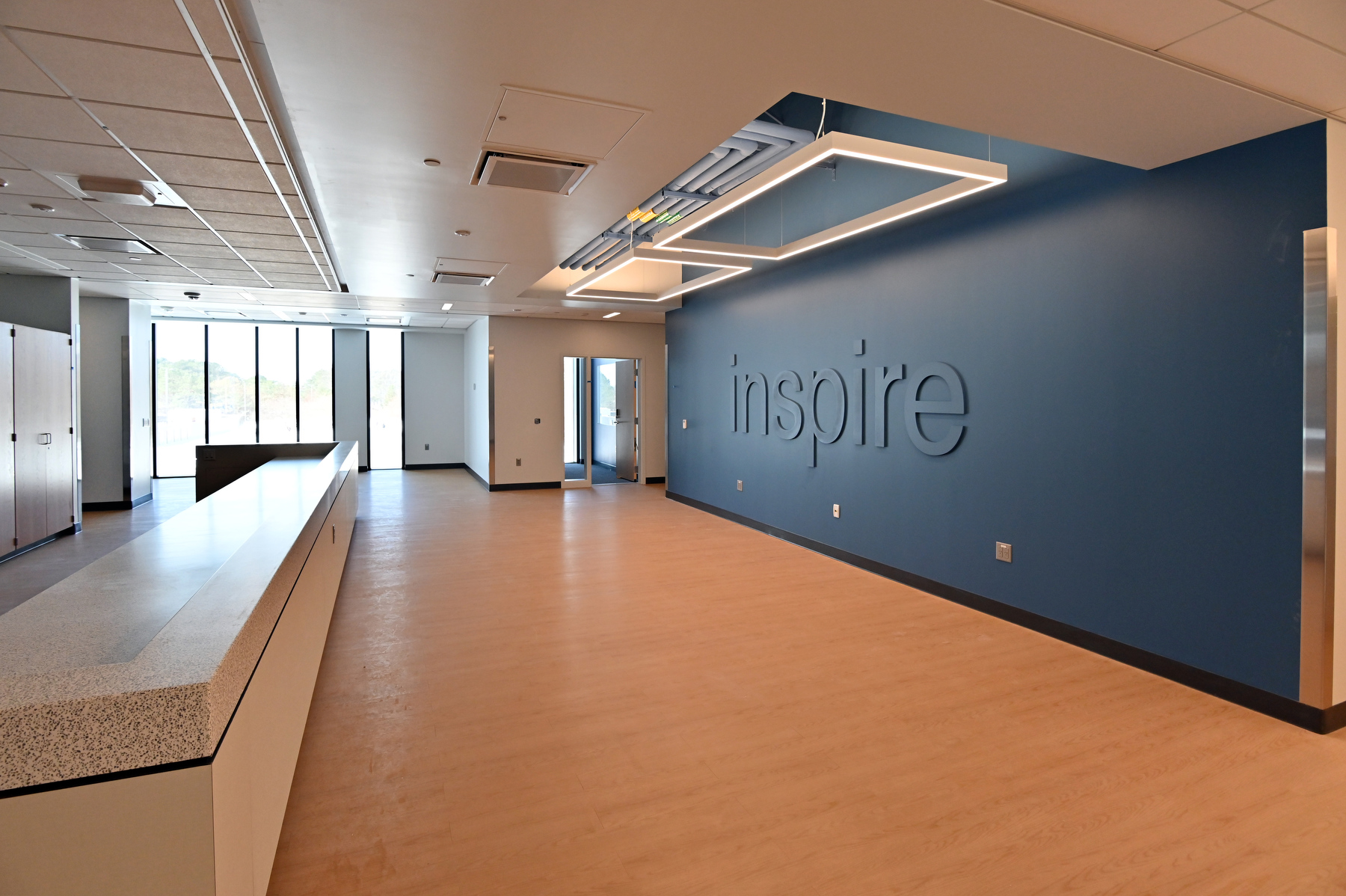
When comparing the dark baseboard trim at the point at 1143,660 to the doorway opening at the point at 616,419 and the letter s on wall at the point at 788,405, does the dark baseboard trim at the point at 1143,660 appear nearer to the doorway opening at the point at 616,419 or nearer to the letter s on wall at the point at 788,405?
the letter s on wall at the point at 788,405

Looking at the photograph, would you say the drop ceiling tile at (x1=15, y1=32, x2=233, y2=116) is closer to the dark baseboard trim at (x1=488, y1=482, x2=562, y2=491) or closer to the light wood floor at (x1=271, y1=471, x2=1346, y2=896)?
the light wood floor at (x1=271, y1=471, x2=1346, y2=896)

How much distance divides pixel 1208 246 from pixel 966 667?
8.68ft

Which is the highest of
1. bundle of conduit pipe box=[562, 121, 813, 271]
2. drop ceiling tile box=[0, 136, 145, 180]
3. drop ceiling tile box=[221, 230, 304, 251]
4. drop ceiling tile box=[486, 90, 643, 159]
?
bundle of conduit pipe box=[562, 121, 813, 271]

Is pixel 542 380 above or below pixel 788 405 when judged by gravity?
above

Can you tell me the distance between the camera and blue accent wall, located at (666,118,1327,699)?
3.43 meters

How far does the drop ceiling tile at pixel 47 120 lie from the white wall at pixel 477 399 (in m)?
8.05

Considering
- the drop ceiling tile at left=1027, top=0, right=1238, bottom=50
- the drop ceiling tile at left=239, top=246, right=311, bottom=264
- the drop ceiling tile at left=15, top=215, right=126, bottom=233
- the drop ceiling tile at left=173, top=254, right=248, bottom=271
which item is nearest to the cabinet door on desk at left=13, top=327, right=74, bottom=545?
the drop ceiling tile at left=173, top=254, right=248, bottom=271

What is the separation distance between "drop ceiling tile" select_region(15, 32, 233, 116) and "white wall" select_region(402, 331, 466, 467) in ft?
40.4

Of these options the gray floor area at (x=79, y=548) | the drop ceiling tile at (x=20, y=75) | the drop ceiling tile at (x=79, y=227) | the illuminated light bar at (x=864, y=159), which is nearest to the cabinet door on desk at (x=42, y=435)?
the gray floor area at (x=79, y=548)

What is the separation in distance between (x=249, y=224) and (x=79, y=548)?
4500 millimetres

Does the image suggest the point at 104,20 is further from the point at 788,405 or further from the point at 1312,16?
the point at 788,405

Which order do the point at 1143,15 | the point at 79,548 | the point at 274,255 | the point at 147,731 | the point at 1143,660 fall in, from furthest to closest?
1. the point at 79,548
2. the point at 274,255
3. the point at 1143,660
4. the point at 1143,15
5. the point at 147,731

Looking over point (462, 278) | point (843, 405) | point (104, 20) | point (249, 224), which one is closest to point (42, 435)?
point (249, 224)

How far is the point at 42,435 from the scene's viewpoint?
7434mm
